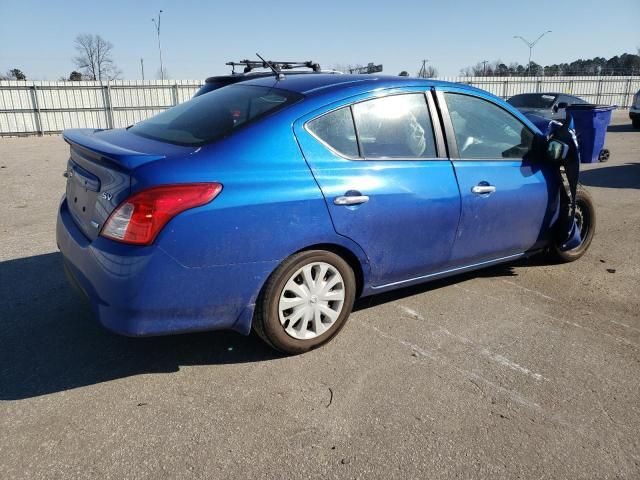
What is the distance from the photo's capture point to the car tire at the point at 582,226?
4852mm

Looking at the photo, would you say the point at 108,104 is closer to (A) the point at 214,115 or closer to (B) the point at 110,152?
(A) the point at 214,115

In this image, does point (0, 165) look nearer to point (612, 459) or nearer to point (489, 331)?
point (489, 331)

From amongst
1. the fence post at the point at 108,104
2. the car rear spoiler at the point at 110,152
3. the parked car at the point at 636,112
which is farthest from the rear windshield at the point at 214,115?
the parked car at the point at 636,112

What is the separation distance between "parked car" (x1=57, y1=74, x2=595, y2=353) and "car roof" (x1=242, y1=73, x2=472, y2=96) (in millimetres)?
17

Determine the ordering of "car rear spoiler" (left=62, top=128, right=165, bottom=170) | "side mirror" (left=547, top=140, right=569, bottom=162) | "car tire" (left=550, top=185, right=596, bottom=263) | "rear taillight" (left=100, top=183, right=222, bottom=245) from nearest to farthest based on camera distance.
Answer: "rear taillight" (left=100, top=183, right=222, bottom=245) < "car rear spoiler" (left=62, top=128, right=165, bottom=170) < "side mirror" (left=547, top=140, right=569, bottom=162) < "car tire" (left=550, top=185, right=596, bottom=263)

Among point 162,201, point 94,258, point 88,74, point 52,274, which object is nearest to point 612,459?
point 162,201

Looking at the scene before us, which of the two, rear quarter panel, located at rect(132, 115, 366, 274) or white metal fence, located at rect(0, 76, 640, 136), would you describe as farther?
white metal fence, located at rect(0, 76, 640, 136)

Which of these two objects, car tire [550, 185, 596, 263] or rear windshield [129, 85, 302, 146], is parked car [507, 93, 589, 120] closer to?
car tire [550, 185, 596, 263]

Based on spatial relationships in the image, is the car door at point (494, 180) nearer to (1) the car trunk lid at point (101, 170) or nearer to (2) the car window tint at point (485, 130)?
(2) the car window tint at point (485, 130)

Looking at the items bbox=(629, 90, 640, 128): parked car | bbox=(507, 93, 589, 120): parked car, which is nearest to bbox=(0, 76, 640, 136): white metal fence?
bbox=(507, 93, 589, 120): parked car

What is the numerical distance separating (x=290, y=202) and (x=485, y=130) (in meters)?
1.87

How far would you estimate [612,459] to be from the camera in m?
2.38

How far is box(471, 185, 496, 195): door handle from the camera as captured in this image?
3754 mm

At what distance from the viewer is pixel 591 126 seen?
10.8 metres
